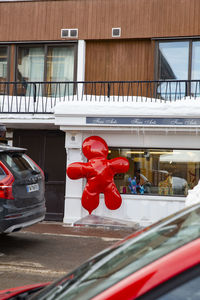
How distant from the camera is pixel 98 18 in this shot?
46.7ft

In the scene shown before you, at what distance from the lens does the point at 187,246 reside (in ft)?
4.57

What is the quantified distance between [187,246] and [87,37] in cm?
1363

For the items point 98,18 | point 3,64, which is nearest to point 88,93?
point 98,18

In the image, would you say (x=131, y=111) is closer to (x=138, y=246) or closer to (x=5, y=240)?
(x=5, y=240)

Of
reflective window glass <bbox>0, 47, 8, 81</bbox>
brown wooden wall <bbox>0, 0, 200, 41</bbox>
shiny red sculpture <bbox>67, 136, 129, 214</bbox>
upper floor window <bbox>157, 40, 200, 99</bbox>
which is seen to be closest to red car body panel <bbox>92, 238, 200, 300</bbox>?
shiny red sculpture <bbox>67, 136, 129, 214</bbox>

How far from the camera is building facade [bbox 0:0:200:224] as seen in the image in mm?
12305

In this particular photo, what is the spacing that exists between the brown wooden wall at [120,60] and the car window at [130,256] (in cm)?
1249

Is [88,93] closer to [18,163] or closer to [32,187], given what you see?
[18,163]

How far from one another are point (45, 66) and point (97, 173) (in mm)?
5068

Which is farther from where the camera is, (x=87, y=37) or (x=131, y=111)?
(x=87, y=37)

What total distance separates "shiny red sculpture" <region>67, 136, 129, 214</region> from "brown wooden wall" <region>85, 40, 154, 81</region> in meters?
3.26

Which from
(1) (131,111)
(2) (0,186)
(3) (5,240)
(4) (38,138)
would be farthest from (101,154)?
(2) (0,186)

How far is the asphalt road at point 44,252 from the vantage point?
6.28 metres

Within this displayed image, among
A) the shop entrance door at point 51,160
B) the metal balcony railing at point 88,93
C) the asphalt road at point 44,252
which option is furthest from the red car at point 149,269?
the shop entrance door at point 51,160
